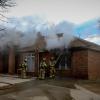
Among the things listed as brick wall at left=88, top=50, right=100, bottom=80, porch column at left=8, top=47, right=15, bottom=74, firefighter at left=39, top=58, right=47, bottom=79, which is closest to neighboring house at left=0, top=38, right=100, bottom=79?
brick wall at left=88, top=50, right=100, bottom=80

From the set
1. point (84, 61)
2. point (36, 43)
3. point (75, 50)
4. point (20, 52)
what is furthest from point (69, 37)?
point (20, 52)

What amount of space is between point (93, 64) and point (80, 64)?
155 cm

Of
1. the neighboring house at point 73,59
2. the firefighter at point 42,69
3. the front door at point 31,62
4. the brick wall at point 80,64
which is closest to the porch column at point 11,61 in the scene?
the neighboring house at point 73,59

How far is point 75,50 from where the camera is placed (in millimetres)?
22328

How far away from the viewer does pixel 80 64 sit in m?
21.8

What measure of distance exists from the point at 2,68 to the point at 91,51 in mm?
13348

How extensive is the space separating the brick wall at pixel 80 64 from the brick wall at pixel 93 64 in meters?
0.46

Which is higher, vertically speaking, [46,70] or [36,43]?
[36,43]

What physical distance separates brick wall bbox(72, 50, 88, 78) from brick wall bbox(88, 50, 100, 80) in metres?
0.46

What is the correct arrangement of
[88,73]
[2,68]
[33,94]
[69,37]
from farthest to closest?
1. [2,68]
2. [69,37]
3. [88,73]
4. [33,94]

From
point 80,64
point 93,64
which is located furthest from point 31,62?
point 93,64

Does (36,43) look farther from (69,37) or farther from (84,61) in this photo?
(84,61)

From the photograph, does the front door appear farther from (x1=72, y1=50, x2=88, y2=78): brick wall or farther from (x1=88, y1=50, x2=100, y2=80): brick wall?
(x1=88, y1=50, x2=100, y2=80): brick wall

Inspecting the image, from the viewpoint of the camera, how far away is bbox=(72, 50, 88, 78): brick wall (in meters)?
21.5
